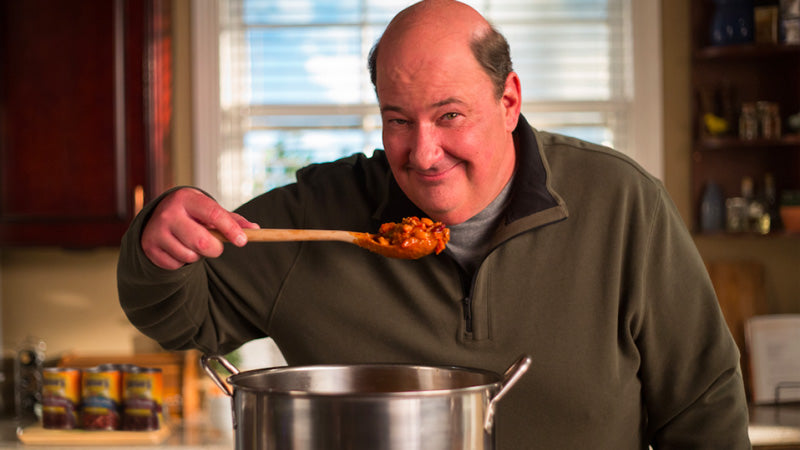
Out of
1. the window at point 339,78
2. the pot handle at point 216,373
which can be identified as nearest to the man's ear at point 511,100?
the pot handle at point 216,373

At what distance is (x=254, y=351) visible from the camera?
9.82 feet

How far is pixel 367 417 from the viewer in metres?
0.80

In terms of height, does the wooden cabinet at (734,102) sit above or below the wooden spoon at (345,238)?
above

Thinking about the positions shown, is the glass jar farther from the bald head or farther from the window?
the bald head

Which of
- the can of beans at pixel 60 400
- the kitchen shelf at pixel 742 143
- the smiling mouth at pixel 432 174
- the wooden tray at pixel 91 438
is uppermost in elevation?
the kitchen shelf at pixel 742 143

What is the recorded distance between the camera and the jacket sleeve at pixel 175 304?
3.67 feet

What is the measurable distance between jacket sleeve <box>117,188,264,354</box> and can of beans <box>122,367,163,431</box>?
121 cm

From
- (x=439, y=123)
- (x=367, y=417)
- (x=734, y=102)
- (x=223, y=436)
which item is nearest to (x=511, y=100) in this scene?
(x=439, y=123)

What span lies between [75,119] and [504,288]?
6.31 feet

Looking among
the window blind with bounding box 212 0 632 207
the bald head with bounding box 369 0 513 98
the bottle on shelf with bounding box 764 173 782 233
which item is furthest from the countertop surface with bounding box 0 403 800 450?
the bald head with bounding box 369 0 513 98

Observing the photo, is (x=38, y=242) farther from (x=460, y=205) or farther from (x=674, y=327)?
(x=674, y=327)

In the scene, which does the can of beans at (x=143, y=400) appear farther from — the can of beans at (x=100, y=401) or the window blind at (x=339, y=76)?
the window blind at (x=339, y=76)

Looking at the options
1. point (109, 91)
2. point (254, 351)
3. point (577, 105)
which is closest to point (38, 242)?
point (109, 91)

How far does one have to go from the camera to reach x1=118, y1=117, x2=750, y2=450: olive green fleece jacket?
1269mm
